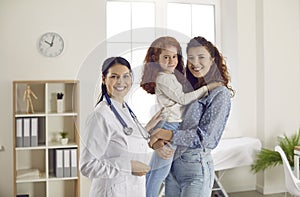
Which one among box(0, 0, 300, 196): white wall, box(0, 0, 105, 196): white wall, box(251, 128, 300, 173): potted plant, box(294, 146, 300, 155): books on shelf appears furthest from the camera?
box(0, 0, 300, 196): white wall

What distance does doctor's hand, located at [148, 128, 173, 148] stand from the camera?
1479mm

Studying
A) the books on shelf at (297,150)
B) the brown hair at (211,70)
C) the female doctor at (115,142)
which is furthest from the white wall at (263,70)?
the female doctor at (115,142)

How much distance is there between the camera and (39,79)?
3.92m

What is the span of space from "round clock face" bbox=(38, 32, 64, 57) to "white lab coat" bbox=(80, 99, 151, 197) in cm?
266

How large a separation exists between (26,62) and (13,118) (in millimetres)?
557

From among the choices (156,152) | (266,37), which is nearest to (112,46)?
(156,152)

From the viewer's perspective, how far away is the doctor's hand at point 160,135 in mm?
1479

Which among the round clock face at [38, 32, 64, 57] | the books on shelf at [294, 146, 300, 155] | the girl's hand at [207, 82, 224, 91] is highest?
the round clock face at [38, 32, 64, 57]

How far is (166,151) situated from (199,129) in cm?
15

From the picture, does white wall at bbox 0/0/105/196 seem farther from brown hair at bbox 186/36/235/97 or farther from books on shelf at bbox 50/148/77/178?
brown hair at bbox 186/36/235/97

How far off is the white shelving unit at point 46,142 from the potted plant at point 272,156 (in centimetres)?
178

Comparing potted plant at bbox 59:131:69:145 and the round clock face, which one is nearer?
potted plant at bbox 59:131:69:145

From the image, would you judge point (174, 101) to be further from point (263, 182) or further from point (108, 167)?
point (263, 182)

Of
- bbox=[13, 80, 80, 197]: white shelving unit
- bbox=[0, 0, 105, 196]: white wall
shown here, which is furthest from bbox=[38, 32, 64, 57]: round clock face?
bbox=[13, 80, 80, 197]: white shelving unit
